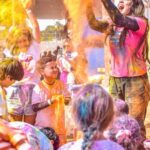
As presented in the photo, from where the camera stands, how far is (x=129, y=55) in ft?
14.5

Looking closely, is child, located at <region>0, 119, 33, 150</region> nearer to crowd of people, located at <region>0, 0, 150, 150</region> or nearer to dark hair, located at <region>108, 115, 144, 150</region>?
dark hair, located at <region>108, 115, 144, 150</region>

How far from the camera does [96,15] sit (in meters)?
4.38

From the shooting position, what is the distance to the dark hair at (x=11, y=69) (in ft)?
13.2

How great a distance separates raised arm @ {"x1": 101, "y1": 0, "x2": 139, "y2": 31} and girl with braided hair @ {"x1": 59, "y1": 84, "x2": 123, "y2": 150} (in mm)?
2319

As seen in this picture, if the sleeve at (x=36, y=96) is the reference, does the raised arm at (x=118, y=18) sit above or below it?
above

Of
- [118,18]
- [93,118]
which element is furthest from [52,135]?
[93,118]

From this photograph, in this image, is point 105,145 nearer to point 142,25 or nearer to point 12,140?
point 12,140

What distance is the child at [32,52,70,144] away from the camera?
4.26m

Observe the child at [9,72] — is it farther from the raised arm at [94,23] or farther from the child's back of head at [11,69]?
the raised arm at [94,23]

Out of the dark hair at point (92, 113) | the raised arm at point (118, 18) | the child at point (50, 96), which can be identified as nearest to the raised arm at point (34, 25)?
the child at point (50, 96)

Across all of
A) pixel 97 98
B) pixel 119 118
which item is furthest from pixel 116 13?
pixel 97 98

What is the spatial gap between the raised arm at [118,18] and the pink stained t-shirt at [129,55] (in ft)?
0.14

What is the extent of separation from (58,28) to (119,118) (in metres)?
1.82

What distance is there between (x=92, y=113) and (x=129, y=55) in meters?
2.44
